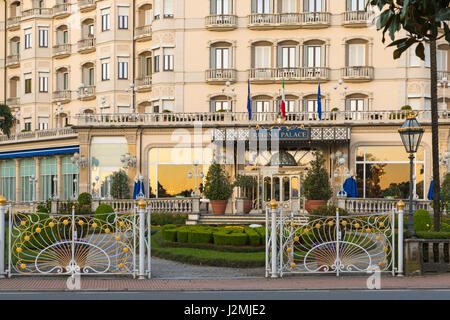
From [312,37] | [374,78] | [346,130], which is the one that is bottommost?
[346,130]

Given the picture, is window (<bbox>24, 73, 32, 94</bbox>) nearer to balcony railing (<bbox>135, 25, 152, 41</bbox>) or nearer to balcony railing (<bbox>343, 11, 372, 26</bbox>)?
balcony railing (<bbox>135, 25, 152, 41</bbox>)

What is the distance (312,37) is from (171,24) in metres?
9.63

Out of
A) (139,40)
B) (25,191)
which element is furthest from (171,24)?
(25,191)

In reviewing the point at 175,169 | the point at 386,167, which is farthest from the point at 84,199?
the point at 386,167

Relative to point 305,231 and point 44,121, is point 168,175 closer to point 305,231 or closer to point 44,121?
point 44,121

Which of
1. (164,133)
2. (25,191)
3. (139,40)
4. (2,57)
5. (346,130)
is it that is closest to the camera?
(346,130)

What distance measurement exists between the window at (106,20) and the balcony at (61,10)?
4604 millimetres

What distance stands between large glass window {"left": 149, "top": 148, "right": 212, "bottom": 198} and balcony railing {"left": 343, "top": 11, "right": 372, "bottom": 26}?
499 inches

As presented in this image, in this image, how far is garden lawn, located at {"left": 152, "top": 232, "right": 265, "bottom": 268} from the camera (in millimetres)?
20312

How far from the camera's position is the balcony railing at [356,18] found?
43000 millimetres

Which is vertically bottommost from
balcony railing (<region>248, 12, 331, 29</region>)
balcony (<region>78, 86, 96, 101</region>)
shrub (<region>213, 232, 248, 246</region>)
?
shrub (<region>213, 232, 248, 246</region>)

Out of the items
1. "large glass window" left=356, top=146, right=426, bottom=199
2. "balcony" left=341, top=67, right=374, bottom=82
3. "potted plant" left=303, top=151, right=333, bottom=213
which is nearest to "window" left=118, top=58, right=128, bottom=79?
"balcony" left=341, top=67, right=374, bottom=82

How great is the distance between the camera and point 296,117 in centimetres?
4012

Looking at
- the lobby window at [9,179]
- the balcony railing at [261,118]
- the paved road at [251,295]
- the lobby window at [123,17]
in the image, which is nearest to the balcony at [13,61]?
the lobby window at [9,179]
